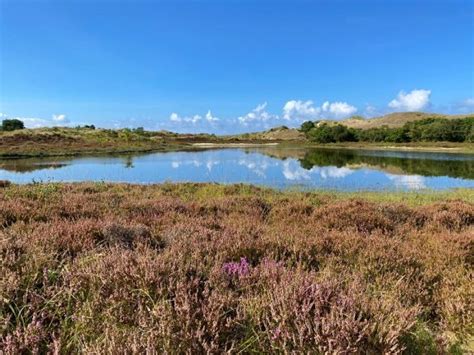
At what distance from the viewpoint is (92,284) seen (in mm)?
2885

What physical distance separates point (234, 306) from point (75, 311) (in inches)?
42.4

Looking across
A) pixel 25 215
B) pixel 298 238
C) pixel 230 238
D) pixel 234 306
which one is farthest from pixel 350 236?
pixel 25 215

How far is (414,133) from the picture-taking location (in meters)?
125

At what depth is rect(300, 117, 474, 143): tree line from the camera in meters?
113

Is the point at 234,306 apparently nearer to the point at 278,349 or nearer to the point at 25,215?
the point at 278,349

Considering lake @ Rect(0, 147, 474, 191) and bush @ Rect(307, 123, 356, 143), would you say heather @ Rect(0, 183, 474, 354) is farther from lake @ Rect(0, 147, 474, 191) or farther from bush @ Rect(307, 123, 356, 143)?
bush @ Rect(307, 123, 356, 143)

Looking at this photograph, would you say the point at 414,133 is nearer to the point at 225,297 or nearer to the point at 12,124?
the point at 12,124

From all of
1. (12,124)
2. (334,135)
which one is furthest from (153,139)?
(334,135)

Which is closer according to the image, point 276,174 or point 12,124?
point 276,174

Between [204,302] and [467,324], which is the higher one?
[204,302]

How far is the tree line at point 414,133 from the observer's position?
11325 cm

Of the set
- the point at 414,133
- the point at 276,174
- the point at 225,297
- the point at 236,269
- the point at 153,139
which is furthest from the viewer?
the point at 414,133

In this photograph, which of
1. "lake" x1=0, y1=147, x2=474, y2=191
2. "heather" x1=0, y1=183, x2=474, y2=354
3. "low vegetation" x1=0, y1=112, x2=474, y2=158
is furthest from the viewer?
"low vegetation" x1=0, y1=112, x2=474, y2=158

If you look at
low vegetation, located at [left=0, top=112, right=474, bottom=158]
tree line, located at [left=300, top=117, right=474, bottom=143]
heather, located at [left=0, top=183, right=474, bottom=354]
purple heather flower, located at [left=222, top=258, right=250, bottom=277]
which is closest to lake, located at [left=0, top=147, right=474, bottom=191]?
heather, located at [left=0, top=183, right=474, bottom=354]
